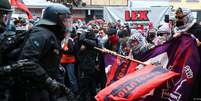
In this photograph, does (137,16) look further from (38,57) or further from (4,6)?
(4,6)

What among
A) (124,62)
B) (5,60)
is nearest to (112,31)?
(124,62)

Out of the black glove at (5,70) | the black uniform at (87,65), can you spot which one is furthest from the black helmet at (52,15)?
the black uniform at (87,65)

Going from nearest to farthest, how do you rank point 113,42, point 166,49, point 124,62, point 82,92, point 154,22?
1. point 166,49
2. point 124,62
3. point 82,92
4. point 113,42
5. point 154,22

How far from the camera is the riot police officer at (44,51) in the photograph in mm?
5352

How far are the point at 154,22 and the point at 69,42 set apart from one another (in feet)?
30.9

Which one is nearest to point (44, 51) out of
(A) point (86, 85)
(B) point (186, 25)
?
(B) point (186, 25)

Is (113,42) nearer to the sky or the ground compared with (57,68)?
nearer to the ground

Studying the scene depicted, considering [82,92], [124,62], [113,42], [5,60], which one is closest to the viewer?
[5,60]

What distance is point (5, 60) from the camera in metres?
5.25

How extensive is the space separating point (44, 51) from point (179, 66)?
136cm

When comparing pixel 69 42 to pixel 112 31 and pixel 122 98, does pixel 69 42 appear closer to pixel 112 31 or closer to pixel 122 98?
pixel 112 31

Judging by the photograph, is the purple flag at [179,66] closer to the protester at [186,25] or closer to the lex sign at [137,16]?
the protester at [186,25]

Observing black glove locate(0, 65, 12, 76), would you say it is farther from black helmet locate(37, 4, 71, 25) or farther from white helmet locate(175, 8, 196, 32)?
white helmet locate(175, 8, 196, 32)

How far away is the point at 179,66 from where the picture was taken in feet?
19.0
